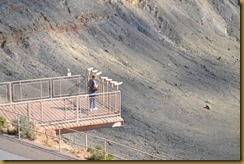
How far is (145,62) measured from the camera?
45.5 metres

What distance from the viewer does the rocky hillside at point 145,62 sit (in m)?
32.8

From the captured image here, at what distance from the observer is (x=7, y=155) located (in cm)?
1797

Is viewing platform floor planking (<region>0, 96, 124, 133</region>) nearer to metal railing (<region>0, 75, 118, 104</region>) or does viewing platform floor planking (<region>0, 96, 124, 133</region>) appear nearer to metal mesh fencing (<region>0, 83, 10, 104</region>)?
metal railing (<region>0, 75, 118, 104</region>)

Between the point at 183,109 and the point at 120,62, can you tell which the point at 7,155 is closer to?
the point at 183,109

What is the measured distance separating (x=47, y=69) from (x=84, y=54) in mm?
5034

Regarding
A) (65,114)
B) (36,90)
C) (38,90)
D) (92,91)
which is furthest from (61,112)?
(38,90)

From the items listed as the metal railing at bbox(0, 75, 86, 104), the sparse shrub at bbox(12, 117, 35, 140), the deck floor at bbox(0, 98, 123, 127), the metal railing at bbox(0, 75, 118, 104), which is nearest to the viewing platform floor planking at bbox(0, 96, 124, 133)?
the deck floor at bbox(0, 98, 123, 127)

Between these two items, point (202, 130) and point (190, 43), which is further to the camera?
point (190, 43)

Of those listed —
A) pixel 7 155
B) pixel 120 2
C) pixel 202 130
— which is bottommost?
pixel 202 130

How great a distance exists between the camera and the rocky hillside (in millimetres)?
A: 32844

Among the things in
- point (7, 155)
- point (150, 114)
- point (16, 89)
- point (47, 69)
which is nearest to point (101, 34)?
point (47, 69)

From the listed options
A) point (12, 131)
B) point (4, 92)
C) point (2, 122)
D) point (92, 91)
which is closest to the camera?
point (12, 131)

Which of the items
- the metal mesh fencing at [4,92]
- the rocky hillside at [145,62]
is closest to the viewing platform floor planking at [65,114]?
the metal mesh fencing at [4,92]

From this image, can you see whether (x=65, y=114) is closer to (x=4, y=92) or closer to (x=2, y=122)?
(x=2, y=122)
